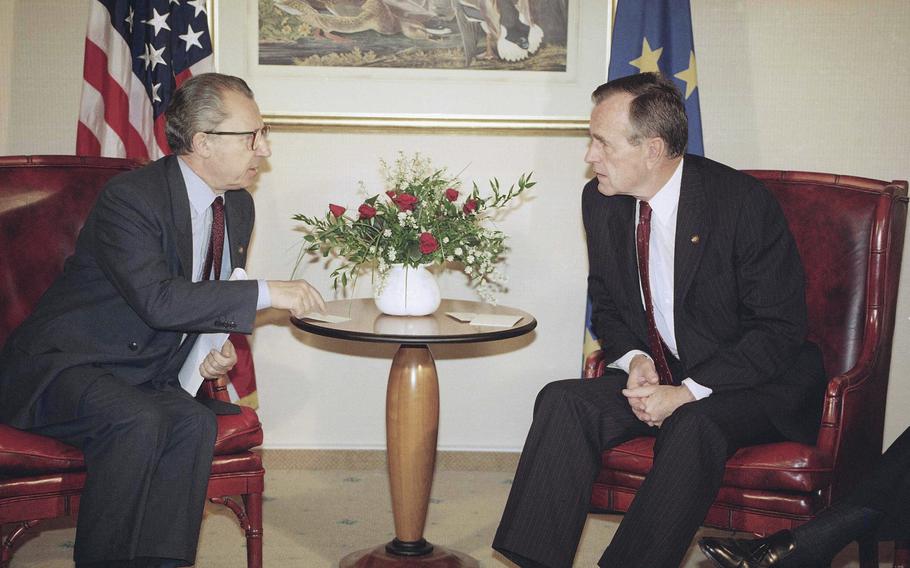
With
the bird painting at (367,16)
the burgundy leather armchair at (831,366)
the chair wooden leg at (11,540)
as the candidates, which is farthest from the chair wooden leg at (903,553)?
the bird painting at (367,16)

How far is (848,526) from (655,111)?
55.9 inches

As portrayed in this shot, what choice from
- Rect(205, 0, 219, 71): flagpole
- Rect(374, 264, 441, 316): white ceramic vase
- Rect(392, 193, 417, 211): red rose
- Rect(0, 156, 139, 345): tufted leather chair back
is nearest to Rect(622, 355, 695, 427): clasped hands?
Rect(374, 264, 441, 316): white ceramic vase

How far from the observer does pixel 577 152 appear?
14.4ft

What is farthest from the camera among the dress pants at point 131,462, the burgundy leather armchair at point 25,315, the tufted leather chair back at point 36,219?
the tufted leather chair back at point 36,219

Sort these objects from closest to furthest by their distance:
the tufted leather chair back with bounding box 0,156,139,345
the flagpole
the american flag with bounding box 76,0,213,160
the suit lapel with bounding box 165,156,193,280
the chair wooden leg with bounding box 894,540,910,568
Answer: the chair wooden leg with bounding box 894,540,910,568 → the suit lapel with bounding box 165,156,193,280 → the tufted leather chair back with bounding box 0,156,139,345 → the american flag with bounding box 76,0,213,160 → the flagpole

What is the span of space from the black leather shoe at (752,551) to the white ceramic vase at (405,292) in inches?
51.5

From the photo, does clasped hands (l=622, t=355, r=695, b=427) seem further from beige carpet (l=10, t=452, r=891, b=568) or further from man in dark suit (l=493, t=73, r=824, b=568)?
beige carpet (l=10, t=452, r=891, b=568)

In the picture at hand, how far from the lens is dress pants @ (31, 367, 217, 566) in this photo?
258 centimetres

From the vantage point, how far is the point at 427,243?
3166 mm

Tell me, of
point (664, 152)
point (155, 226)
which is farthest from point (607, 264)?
point (155, 226)

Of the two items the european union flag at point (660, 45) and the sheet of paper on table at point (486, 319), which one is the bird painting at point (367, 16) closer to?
the european union flag at point (660, 45)

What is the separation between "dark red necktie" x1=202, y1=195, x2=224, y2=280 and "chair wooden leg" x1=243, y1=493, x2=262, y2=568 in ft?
2.58

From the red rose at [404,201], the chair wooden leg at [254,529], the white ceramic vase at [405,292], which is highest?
the red rose at [404,201]

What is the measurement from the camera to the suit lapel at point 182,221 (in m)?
2.94
